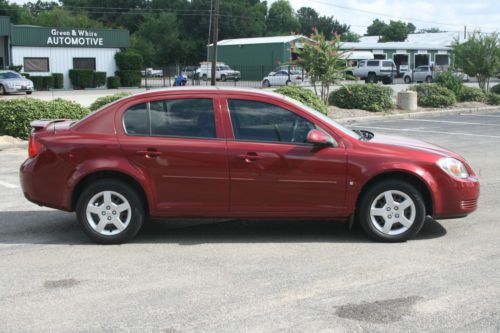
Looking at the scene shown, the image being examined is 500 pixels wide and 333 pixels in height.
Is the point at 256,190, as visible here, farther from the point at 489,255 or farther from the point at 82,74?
the point at 82,74

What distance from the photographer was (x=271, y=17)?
12469 cm

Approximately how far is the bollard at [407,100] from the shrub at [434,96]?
1.72 metres

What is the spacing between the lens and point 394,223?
6.66m

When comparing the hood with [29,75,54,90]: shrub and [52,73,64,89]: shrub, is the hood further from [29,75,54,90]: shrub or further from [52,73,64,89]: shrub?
[52,73,64,89]: shrub

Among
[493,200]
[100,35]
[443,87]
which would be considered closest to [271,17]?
[100,35]

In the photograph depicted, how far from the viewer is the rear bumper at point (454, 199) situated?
6.66m

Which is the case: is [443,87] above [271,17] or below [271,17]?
below

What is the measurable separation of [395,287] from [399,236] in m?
1.40

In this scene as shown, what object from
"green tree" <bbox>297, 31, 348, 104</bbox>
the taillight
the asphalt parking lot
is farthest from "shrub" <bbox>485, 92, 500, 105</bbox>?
the taillight

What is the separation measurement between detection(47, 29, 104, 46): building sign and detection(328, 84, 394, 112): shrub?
2952 centimetres

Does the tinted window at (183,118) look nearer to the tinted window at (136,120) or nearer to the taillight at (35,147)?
the tinted window at (136,120)

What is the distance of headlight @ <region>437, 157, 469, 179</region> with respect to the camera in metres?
6.68

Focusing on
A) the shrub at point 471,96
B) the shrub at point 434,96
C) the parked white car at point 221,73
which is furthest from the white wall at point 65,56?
the shrub at point 471,96

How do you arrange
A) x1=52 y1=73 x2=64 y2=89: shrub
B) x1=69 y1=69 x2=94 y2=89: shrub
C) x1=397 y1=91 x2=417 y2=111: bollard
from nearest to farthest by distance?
x1=397 y1=91 x2=417 y2=111: bollard, x1=52 y1=73 x2=64 y2=89: shrub, x1=69 y1=69 x2=94 y2=89: shrub
